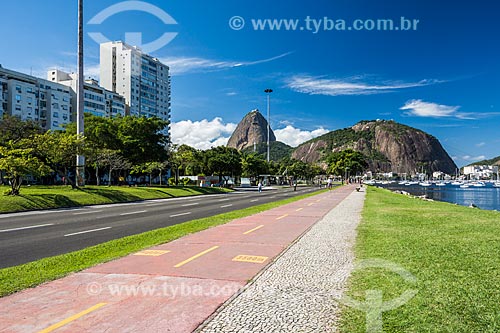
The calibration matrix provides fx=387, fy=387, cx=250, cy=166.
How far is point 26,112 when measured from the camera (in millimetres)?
79188

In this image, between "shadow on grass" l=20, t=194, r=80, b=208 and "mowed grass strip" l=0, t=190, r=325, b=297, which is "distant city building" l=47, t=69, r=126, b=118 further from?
"mowed grass strip" l=0, t=190, r=325, b=297

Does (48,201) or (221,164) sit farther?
(221,164)

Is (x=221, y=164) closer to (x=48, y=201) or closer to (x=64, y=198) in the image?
(x=64, y=198)

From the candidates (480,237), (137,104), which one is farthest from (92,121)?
(137,104)

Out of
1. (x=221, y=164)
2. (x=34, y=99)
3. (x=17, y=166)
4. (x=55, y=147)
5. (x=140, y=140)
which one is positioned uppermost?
(x=34, y=99)

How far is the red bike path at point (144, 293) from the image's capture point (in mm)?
4422

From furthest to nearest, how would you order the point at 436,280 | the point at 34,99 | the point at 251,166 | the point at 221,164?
the point at 251,166, the point at 34,99, the point at 221,164, the point at 436,280

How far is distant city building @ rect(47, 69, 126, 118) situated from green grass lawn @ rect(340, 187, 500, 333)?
88611 millimetres

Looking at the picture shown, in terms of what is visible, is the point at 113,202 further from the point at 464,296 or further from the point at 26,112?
the point at 26,112

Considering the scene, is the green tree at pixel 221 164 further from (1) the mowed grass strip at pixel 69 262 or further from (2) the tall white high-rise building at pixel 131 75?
(1) the mowed grass strip at pixel 69 262

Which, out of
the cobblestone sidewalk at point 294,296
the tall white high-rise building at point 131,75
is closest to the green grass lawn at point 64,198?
the cobblestone sidewalk at point 294,296

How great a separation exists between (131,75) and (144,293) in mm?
117072

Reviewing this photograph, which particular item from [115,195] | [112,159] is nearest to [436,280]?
[115,195]

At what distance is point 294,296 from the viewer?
5.39 metres
